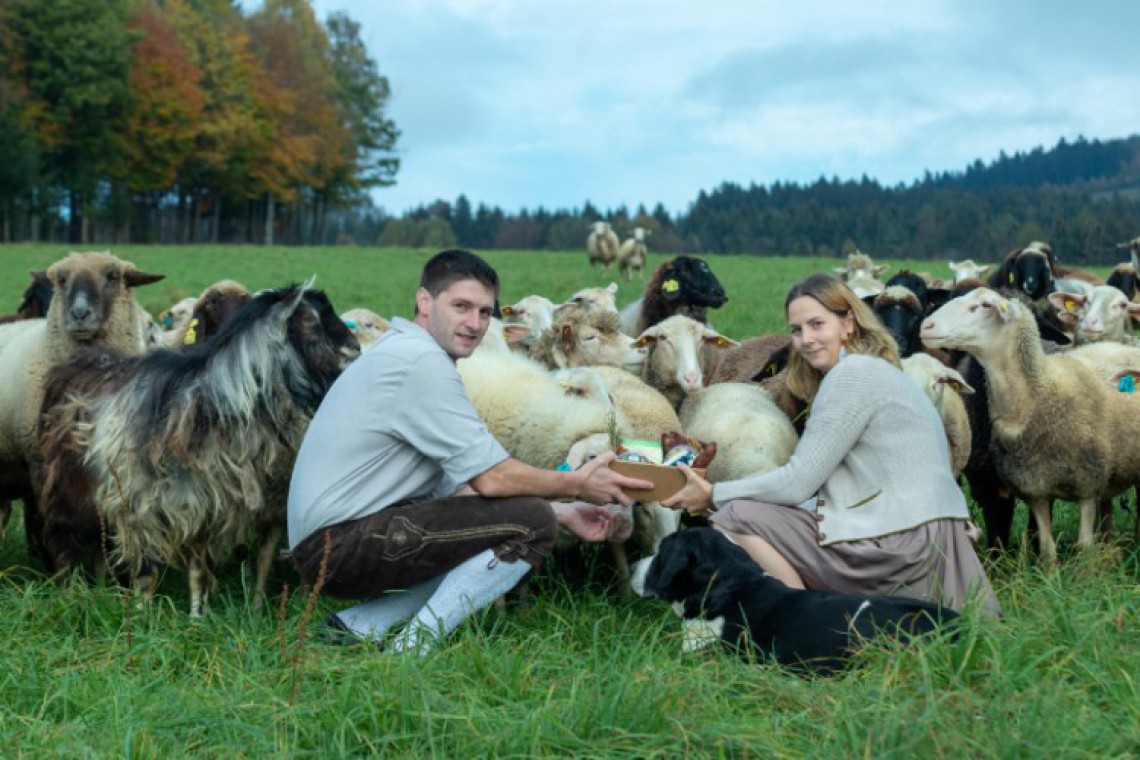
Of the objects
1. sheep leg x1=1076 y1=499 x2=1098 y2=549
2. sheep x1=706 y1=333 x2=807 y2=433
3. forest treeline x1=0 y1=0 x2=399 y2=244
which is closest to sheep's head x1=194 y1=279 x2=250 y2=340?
sheep x1=706 y1=333 x2=807 y2=433

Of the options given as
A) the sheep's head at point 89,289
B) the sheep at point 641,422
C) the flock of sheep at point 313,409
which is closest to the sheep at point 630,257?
the flock of sheep at point 313,409

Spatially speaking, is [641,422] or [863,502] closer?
[863,502]

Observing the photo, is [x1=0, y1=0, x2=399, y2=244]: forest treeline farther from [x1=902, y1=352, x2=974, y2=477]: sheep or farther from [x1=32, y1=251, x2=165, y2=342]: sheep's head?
[x1=902, y1=352, x2=974, y2=477]: sheep

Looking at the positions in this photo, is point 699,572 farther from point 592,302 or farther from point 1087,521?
point 592,302

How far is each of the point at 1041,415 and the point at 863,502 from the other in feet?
5.73

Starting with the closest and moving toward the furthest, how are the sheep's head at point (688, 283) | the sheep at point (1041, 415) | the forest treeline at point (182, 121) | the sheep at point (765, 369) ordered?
the sheep at point (1041, 415) → the sheep at point (765, 369) → the sheep's head at point (688, 283) → the forest treeline at point (182, 121)

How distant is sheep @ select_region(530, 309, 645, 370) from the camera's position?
23.8 feet

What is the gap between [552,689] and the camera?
3330mm

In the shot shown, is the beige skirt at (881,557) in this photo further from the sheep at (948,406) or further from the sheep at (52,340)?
the sheep at (52,340)

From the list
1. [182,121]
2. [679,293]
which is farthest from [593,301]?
[182,121]

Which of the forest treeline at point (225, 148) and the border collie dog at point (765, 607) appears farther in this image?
the forest treeline at point (225, 148)

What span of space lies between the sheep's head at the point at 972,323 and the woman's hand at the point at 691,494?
6.11ft

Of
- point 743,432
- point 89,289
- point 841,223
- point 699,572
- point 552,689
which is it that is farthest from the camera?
point 841,223

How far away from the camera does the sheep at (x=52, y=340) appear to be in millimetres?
6219
